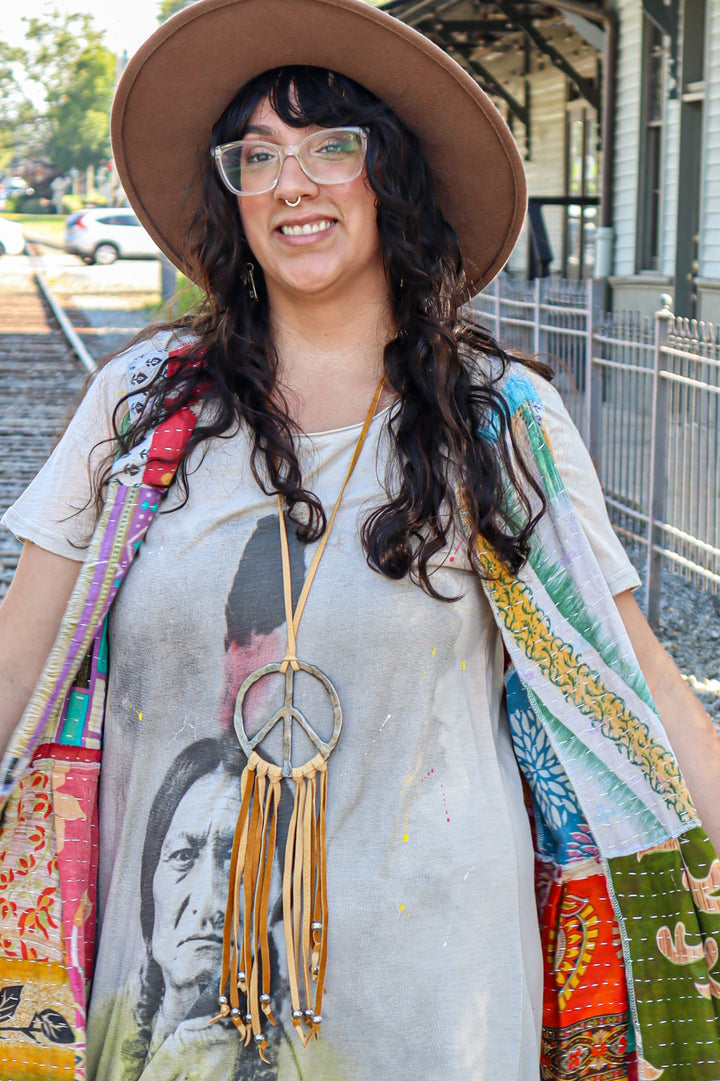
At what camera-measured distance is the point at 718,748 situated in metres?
2.07

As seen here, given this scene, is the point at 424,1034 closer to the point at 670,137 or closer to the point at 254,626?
the point at 254,626

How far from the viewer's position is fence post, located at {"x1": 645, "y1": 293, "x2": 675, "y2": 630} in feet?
23.5

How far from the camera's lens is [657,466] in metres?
7.36

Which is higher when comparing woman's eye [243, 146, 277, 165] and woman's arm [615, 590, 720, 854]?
woman's eye [243, 146, 277, 165]

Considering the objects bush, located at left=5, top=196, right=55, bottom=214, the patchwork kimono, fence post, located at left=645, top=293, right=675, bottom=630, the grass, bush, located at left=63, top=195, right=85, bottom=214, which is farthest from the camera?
bush, located at left=5, top=196, right=55, bottom=214

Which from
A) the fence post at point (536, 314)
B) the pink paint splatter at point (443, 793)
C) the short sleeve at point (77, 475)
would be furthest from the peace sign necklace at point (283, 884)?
the fence post at point (536, 314)

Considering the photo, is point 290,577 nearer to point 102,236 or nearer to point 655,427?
point 655,427

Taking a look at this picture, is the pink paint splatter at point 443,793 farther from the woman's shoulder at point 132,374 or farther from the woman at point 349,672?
the woman's shoulder at point 132,374

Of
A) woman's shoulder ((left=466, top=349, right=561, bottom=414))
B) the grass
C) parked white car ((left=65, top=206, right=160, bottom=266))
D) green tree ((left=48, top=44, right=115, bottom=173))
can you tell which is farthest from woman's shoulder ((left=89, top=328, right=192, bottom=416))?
green tree ((left=48, top=44, right=115, bottom=173))

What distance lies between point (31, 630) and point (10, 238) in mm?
46534

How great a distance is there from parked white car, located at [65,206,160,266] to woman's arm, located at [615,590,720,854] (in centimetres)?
4025

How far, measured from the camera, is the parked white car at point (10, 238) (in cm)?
4531

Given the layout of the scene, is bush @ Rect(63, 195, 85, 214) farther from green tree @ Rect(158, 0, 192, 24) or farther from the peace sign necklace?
the peace sign necklace

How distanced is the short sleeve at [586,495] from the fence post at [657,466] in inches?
200
